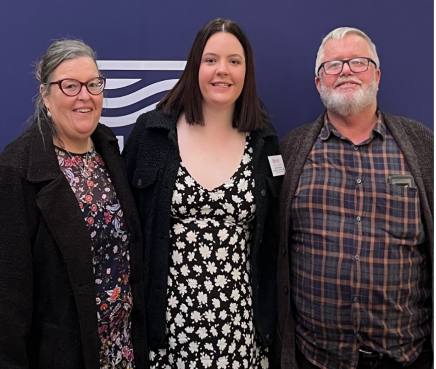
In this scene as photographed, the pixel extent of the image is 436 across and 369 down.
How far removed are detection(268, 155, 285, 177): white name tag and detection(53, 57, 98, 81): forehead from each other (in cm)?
85

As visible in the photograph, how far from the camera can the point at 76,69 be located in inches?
75.9

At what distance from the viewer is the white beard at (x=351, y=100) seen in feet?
7.50

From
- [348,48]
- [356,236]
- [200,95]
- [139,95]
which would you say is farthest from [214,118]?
[356,236]

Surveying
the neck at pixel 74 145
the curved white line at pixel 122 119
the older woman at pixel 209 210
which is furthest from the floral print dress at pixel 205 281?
the curved white line at pixel 122 119

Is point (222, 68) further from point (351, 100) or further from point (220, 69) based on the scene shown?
point (351, 100)

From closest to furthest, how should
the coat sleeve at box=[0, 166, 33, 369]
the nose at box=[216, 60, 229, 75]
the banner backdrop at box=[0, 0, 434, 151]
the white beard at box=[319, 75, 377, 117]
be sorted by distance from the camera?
the coat sleeve at box=[0, 166, 33, 369]
the nose at box=[216, 60, 229, 75]
the white beard at box=[319, 75, 377, 117]
the banner backdrop at box=[0, 0, 434, 151]

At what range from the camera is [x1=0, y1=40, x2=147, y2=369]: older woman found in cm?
180

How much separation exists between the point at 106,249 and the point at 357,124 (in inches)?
47.6

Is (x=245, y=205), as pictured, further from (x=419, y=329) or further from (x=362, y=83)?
(x=419, y=329)

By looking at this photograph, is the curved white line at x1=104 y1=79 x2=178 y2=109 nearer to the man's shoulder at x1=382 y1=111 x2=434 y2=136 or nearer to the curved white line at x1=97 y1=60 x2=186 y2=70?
the curved white line at x1=97 y1=60 x2=186 y2=70

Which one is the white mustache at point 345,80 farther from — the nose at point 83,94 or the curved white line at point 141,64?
the nose at point 83,94

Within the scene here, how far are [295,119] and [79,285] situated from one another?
4.73ft

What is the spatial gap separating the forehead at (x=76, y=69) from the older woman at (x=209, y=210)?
41 centimetres

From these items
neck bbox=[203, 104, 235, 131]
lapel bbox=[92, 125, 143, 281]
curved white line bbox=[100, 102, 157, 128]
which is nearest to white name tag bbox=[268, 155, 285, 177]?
neck bbox=[203, 104, 235, 131]
